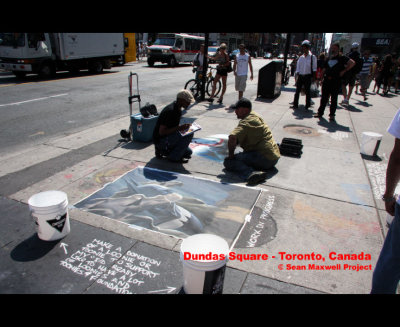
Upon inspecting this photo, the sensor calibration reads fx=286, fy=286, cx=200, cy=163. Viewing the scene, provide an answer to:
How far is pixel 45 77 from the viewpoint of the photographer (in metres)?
16.3

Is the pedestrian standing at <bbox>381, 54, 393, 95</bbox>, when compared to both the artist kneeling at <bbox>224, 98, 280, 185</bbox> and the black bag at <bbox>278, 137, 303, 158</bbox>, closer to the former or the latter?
the black bag at <bbox>278, 137, 303, 158</bbox>

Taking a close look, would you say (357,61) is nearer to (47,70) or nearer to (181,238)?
(181,238)

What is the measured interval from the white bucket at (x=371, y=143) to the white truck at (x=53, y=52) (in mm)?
15680

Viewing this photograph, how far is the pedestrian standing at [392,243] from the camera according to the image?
1.90 meters

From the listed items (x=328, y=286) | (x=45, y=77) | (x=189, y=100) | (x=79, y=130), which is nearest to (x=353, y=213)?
(x=328, y=286)

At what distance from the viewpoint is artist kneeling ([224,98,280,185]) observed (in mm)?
4520

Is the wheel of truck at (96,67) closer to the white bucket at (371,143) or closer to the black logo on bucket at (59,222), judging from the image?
the white bucket at (371,143)

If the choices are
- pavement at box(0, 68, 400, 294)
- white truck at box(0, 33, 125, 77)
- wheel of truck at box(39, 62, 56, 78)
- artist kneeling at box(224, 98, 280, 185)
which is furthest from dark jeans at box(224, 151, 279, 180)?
wheel of truck at box(39, 62, 56, 78)

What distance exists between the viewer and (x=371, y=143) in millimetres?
5617

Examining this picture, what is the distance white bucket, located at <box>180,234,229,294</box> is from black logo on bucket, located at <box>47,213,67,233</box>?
1.51m

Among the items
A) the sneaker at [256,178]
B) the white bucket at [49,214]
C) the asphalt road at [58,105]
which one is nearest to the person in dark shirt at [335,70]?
the sneaker at [256,178]

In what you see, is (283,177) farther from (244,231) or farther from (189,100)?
(189,100)

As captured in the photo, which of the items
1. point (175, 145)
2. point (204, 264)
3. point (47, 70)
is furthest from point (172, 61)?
point (204, 264)

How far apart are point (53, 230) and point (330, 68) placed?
7.69 metres
